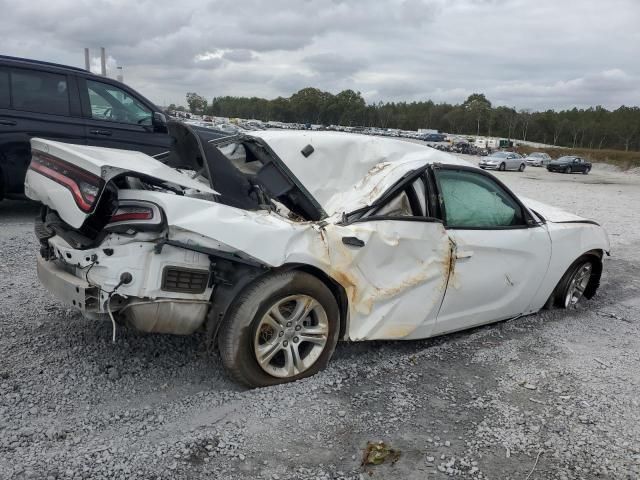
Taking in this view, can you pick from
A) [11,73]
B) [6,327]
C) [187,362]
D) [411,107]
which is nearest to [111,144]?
[11,73]

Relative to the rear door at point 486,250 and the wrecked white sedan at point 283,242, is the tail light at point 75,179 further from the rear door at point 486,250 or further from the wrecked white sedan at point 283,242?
the rear door at point 486,250

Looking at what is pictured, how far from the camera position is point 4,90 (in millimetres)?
6605

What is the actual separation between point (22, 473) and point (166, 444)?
64 centimetres

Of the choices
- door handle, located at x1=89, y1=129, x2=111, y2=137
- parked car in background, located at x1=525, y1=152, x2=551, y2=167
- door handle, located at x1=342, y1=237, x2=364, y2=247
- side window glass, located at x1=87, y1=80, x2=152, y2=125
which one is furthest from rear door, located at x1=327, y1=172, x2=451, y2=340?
parked car in background, located at x1=525, y1=152, x2=551, y2=167

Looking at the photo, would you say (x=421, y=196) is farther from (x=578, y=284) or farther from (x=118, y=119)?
(x=118, y=119)

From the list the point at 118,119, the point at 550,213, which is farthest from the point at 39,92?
the point at 550,213

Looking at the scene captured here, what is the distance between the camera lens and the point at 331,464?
2.69 m

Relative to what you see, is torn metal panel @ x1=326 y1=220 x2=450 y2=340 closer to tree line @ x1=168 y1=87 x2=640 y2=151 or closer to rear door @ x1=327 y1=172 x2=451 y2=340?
rear door @ x1=327 y1=172 x2=451 y2=340

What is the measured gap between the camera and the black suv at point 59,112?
21.8 ft

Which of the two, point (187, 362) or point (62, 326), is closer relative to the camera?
point (187, 362)

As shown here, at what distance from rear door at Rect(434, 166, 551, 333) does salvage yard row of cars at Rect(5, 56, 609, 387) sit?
0.04ft

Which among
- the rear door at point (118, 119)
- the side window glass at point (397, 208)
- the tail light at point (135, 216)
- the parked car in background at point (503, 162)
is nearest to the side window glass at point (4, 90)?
the rear door at point (118, 119)

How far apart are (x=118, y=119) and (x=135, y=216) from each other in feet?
16.9

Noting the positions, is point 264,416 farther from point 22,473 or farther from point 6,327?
point 6,327
